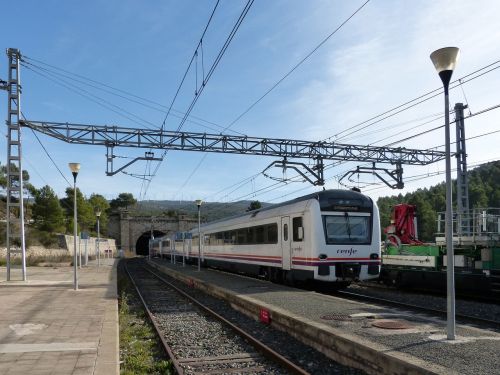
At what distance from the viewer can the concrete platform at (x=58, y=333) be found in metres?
6.60

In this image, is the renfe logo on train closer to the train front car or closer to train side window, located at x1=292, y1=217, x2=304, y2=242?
Answer: the train front car

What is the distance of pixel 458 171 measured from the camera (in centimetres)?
2166

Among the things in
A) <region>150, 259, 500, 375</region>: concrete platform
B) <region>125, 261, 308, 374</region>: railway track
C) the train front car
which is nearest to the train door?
the train front car

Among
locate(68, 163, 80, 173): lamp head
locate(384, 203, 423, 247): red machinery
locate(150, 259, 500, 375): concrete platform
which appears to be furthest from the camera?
locate(384, 203, 423, 247): red machinery

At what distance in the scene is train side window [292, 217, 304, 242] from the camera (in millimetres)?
16087

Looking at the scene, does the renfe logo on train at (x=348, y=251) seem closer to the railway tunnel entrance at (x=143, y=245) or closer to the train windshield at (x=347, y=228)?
the train windshield at (x=347, y=228)

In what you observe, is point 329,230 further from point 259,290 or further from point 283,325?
point 283,325

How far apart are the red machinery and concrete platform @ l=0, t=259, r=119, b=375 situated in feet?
37.8

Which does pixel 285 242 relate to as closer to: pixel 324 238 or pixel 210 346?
pixel 324 238

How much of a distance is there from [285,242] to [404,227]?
627 centimetres

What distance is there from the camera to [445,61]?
24.3ft

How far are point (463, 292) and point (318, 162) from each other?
406 inches

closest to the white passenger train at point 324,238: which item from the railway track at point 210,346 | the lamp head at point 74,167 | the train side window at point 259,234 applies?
the train side window at point 259,234

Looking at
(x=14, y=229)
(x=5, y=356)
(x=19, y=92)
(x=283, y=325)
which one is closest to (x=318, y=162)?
(x=19, y=92)
